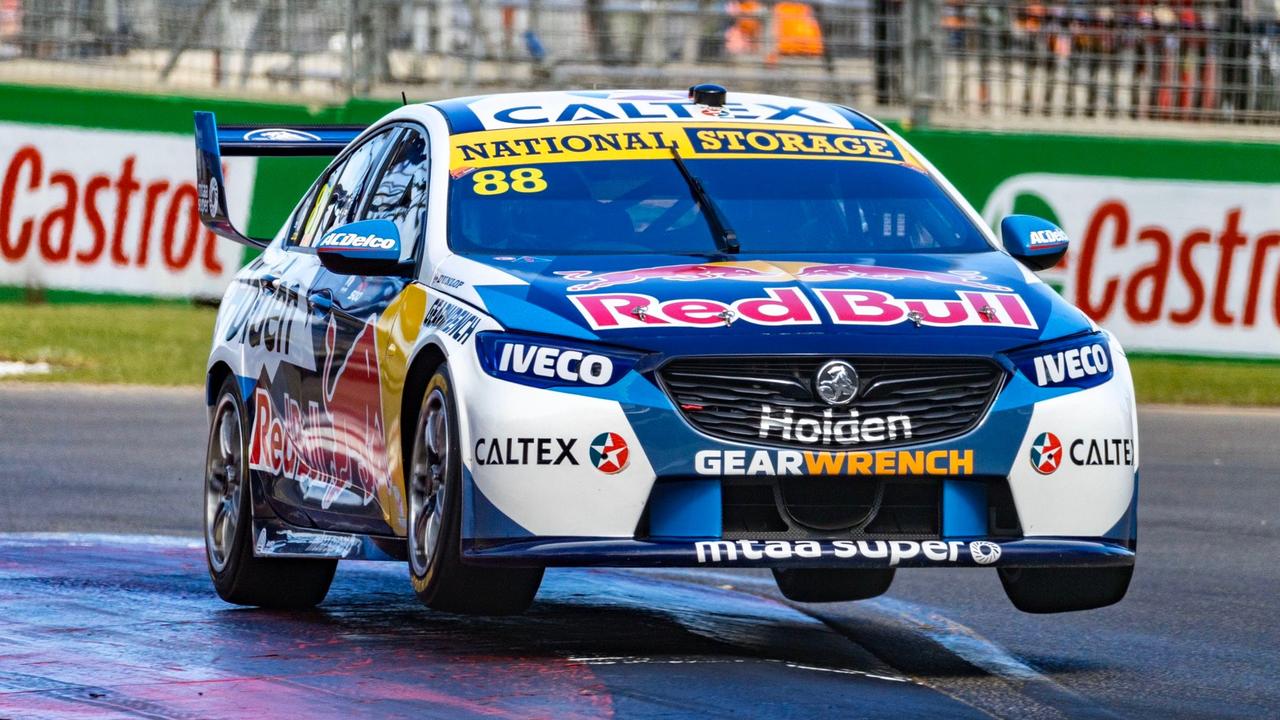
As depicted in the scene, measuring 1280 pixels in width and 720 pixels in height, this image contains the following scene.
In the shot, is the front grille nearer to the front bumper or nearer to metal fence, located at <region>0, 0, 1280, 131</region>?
the front bumper

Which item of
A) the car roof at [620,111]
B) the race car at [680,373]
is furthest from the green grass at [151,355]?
the race car at [680,373]

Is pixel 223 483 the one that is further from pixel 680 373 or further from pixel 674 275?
pixel 680 373

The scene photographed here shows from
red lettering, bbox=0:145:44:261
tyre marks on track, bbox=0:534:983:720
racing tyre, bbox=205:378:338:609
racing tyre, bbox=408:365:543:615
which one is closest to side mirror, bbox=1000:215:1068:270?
tyre marks on track, bbox=0:534:983:720

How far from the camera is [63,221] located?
1909cm

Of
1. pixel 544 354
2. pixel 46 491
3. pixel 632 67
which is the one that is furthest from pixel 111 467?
pixel 632 67

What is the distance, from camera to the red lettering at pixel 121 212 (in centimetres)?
1908

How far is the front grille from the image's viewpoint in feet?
22.1

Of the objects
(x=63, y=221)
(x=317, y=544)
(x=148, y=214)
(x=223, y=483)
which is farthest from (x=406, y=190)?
(x=63, y=221)

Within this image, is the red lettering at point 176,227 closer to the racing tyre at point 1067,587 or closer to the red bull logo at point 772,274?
the red bull logo at point 772,274

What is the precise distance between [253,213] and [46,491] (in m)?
7.81

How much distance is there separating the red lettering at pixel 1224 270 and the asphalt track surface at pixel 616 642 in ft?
22.0

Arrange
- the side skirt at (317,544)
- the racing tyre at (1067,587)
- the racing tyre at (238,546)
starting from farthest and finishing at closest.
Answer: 1. the racing tyre at (238,546)
2. the side skirt at (317,544)
3. the racing tyre at (1067,587)

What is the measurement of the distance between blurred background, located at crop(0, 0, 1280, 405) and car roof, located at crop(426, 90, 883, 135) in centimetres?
936

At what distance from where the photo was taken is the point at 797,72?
68.0ft
